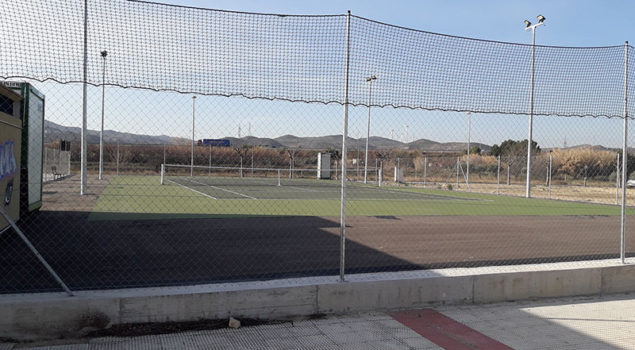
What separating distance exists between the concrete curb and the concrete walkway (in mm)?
167

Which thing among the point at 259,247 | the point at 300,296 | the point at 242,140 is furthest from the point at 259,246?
the point at 300,296

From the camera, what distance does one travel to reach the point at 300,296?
6.02 meters

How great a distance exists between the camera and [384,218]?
51.9 feet

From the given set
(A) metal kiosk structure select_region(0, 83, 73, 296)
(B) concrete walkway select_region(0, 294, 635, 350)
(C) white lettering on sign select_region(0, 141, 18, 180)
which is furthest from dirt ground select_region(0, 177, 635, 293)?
(B) concrete walkway select_region(0, 294, 635, 350)

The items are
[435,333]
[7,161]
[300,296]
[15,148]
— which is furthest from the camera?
[15,148]

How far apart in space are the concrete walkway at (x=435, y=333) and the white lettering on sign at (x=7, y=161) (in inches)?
197

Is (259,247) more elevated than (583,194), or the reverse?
(583,194)

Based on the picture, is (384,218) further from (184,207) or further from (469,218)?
(184,207)

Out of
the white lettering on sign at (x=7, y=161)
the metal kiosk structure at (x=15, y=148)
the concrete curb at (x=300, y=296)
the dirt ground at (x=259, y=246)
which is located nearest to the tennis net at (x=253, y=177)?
the dirt ground at (x=259, y=246)

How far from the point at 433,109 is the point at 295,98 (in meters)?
2.01

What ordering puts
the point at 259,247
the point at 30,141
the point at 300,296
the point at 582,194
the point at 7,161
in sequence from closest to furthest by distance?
the point at 300,296, the point at 7,161, the point at 259,247, the point at 30,141, the point at 582,194

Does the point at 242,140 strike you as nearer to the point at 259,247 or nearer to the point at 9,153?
the point at 259,247

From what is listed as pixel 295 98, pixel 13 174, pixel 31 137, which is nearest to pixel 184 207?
pixel 31 137

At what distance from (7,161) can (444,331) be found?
8187 mm
